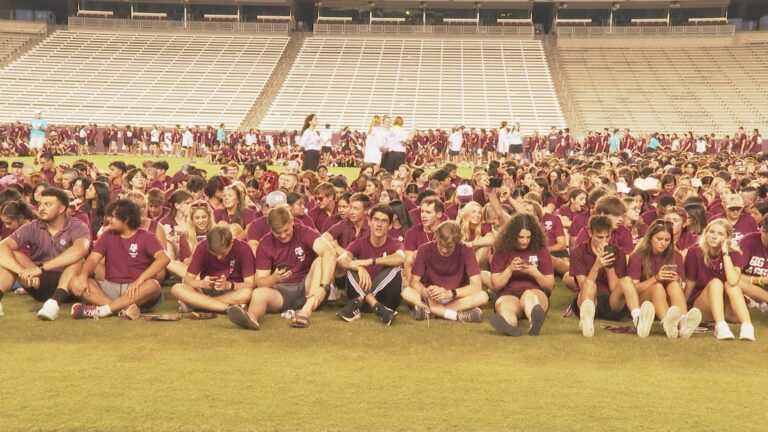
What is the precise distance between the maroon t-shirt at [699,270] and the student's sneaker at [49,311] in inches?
238

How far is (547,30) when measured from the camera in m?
53.6

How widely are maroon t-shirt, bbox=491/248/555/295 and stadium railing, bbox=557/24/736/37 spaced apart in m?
44.7

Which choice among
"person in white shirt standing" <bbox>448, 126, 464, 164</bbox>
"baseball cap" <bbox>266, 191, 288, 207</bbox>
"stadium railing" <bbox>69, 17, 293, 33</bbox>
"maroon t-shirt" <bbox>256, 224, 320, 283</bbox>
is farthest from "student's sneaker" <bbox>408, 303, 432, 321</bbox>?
"stadium railing" <bbox>69, 17, 293, 33</bbox>

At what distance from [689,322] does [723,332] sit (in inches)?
14.9

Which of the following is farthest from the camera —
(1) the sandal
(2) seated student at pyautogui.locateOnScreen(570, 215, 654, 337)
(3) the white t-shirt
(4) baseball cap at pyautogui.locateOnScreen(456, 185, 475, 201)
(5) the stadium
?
(3) the white t-shirt

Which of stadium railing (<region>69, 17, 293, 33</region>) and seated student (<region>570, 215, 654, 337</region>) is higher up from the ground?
stadium railing (<region>69, 17, 293, 33</region>)

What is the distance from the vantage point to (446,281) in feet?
25.2

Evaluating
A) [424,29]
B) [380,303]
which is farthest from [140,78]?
[380,303]

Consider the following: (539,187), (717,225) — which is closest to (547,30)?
(539,187)

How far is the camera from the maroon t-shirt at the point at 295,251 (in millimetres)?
7797

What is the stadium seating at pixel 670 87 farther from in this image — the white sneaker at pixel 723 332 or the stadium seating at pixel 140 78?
the white sneaker at pixel 723 332

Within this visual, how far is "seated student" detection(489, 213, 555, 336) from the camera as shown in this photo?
735 centimetres

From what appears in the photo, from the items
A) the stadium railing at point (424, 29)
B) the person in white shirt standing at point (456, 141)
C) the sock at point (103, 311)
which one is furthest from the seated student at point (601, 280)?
the stadium railing at point (424, 29)

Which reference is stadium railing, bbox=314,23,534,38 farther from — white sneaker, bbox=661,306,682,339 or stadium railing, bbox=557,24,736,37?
white sneaker, bbox=661,306,682,339
